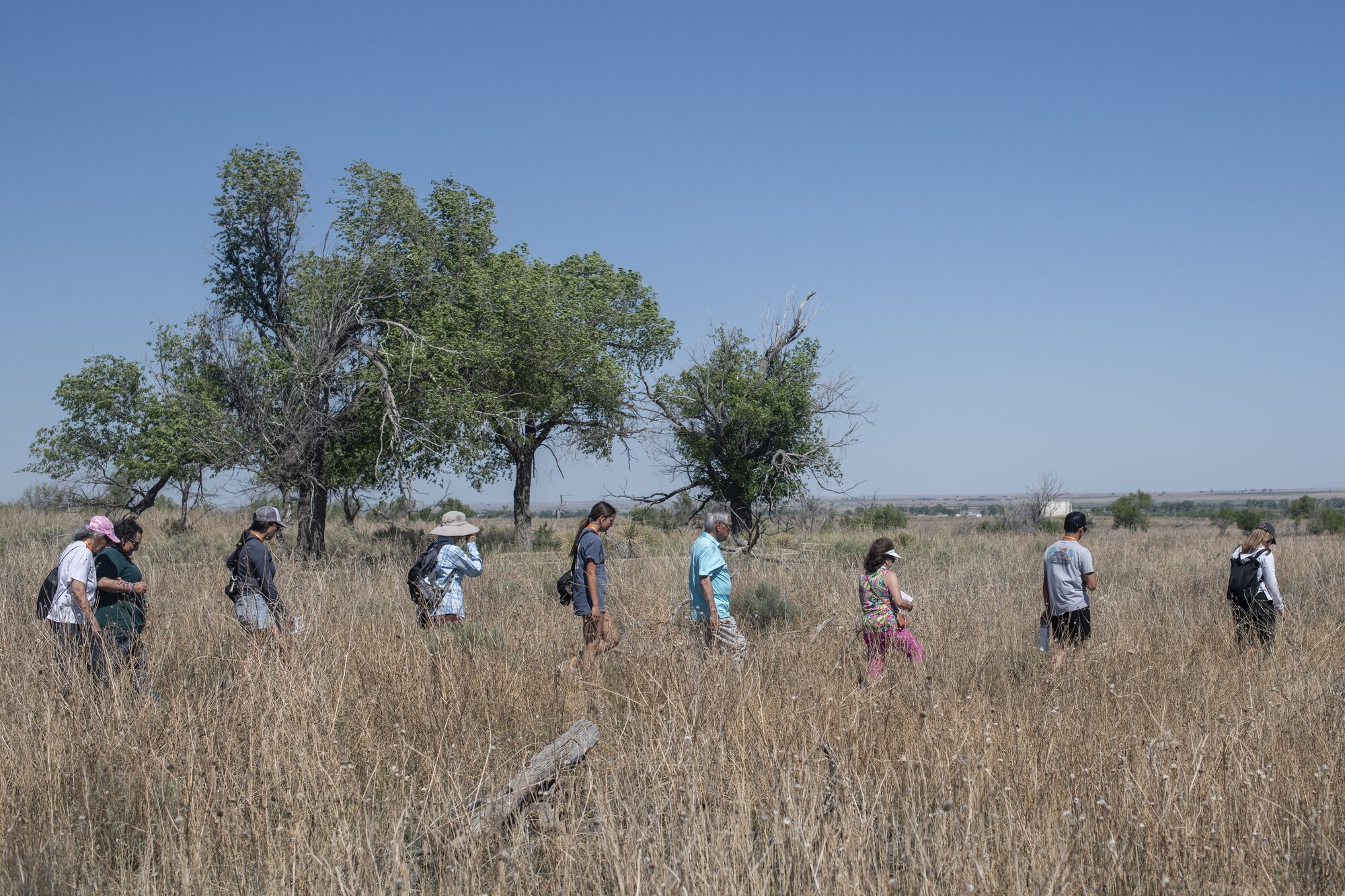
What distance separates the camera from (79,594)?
5977 mm

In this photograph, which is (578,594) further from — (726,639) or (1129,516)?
(1129,516)

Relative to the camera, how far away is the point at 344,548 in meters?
20.5

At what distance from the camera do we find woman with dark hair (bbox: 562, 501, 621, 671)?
7.23 m

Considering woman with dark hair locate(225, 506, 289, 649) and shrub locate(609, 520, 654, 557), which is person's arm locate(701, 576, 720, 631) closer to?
woman with dark hair locate(225, 506, 289, 649)

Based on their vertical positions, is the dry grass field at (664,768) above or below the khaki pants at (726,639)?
below

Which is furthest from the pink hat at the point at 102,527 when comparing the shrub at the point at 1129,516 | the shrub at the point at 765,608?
the shrub at the point at 1129,516

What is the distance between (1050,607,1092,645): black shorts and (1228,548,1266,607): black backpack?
5.41 ft

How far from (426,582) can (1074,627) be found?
5381mm

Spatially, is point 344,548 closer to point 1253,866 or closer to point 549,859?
point 549,859

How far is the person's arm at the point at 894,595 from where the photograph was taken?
6.74 m

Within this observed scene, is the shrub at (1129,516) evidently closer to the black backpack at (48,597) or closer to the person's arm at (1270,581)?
the person's arm at (1270,581)

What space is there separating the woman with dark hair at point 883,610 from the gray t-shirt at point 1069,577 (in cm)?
173

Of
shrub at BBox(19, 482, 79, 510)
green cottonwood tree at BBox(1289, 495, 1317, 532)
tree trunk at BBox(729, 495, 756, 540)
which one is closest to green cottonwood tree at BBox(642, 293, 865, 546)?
tree trunk at BBox(729, 495, 756, 540)

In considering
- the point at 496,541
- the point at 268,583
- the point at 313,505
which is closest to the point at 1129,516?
the point at 496,541
